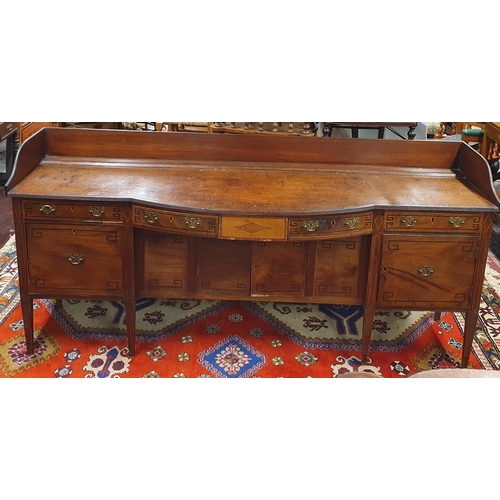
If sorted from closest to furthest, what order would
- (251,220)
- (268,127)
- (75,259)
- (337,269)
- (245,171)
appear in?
(251,220) → (75,259) → (337,269) → (245,171) → (268,127)

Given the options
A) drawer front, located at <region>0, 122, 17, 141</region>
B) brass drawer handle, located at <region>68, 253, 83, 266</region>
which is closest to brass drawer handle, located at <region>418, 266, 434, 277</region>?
brass drawer handle, located at <region>68, 253, 83, 266</region>

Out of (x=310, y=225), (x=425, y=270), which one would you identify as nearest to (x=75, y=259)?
(x=310, y=225)

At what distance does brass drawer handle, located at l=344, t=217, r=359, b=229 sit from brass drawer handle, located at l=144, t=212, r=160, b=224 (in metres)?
0.75

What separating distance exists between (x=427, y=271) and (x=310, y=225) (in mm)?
559

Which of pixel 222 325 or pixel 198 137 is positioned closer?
pixel 198 137

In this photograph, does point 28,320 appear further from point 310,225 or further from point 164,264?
point 310,225

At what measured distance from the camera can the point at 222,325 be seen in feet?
9.72

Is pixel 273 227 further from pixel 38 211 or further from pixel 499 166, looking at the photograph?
pixel 499 166

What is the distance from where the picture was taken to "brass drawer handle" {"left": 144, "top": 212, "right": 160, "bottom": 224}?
240 centimetres

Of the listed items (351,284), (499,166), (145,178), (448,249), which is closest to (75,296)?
(145,178)

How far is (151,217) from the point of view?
2408 millimetres

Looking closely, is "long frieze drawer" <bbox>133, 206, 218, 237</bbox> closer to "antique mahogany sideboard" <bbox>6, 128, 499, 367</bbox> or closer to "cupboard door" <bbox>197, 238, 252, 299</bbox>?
A: "antique mahogany sideboard" <bbox>6, 128, 499, 367</bbox>

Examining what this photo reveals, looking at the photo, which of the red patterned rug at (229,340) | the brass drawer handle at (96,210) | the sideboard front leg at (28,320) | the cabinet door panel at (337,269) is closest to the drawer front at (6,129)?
the red patterned rug at (229,340)

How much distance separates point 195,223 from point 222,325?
2.49 feet
